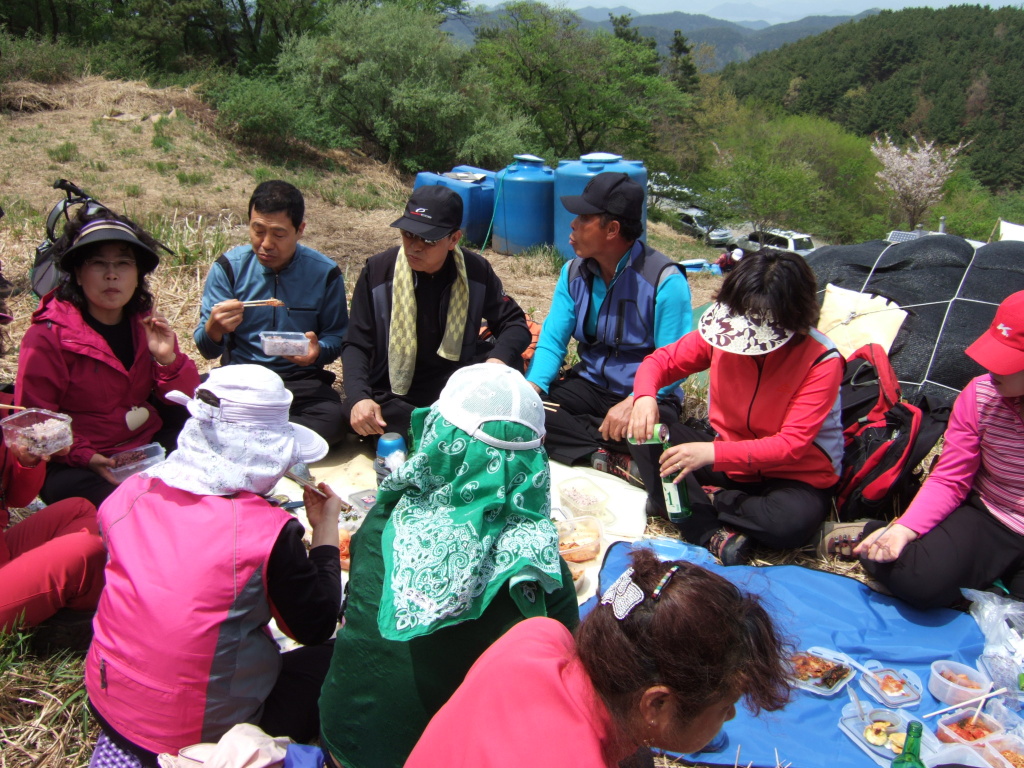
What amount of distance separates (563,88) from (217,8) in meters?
11.2

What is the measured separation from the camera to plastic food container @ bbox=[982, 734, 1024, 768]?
1.99 metres

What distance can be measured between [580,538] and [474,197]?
7063 mm

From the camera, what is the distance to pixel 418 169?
50.1ft

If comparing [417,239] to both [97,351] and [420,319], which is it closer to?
[420,319]

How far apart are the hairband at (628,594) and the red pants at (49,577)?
5.82ft

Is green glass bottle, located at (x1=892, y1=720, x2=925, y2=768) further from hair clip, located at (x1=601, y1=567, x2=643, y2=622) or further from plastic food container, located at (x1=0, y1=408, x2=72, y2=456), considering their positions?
plastic food container, located at (x1=0, y1=408, x2=72, y2=456)

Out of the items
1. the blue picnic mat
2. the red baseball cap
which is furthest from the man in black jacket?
the red baseball cap

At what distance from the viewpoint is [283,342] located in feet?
11.3

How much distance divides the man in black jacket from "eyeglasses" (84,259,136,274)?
1082mm

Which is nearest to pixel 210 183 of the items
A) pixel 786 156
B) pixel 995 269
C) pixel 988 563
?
pixel 995 269

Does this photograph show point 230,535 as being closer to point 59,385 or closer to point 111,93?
point 59,385

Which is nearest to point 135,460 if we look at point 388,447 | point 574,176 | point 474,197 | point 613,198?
point 388,447

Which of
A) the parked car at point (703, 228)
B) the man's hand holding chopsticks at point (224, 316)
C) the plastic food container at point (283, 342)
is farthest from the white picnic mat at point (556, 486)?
the parked car at point (703, 228)

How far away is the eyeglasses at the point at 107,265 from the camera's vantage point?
274cm
